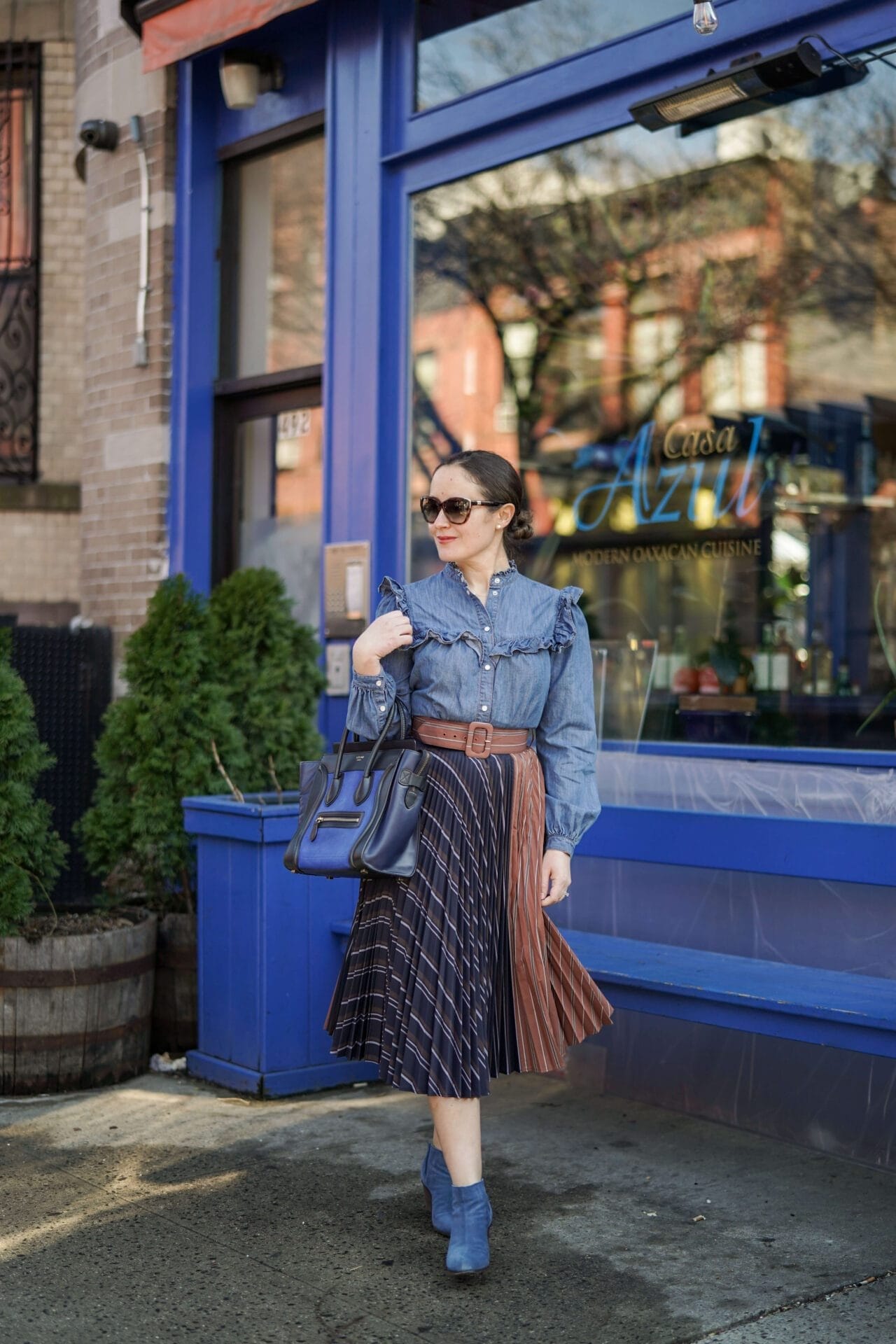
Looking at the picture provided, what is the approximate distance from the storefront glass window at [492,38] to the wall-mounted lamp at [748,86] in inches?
29.9

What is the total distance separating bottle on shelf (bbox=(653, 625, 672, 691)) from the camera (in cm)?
636

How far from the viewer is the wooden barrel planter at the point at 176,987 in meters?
5.34

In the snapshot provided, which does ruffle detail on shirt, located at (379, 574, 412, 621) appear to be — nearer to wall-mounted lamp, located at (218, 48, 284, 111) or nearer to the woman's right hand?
the woman's right hand

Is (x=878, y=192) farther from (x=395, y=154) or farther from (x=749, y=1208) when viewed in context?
(x=749, y=1208)

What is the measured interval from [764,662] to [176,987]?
3128 millimetres

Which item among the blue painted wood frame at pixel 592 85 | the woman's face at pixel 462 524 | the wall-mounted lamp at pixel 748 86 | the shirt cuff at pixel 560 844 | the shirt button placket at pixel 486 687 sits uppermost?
the blue painted wood frame at pixel 592 85

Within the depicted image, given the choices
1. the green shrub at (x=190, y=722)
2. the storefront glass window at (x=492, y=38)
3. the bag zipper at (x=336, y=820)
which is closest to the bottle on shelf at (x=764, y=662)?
the green shrub at (x=190, y=722)

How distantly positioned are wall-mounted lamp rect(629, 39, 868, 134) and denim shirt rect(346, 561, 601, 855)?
2.02 m

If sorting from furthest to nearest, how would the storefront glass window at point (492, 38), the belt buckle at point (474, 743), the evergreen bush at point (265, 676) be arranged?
the storefront glass window at point (492, 38)
the evergreen bush at point (265, 676)
the belt buckle at point (474, 743)

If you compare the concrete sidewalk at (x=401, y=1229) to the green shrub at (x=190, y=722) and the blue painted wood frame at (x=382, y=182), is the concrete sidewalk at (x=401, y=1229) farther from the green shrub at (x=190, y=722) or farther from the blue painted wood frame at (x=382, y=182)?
the blue painted wood frame at (x=382, y=182)

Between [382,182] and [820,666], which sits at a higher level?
[382,182]

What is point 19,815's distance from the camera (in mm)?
4914

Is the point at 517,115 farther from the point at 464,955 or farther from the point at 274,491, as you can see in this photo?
the point at 464,955

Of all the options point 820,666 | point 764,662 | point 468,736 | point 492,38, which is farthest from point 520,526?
point 820,666
